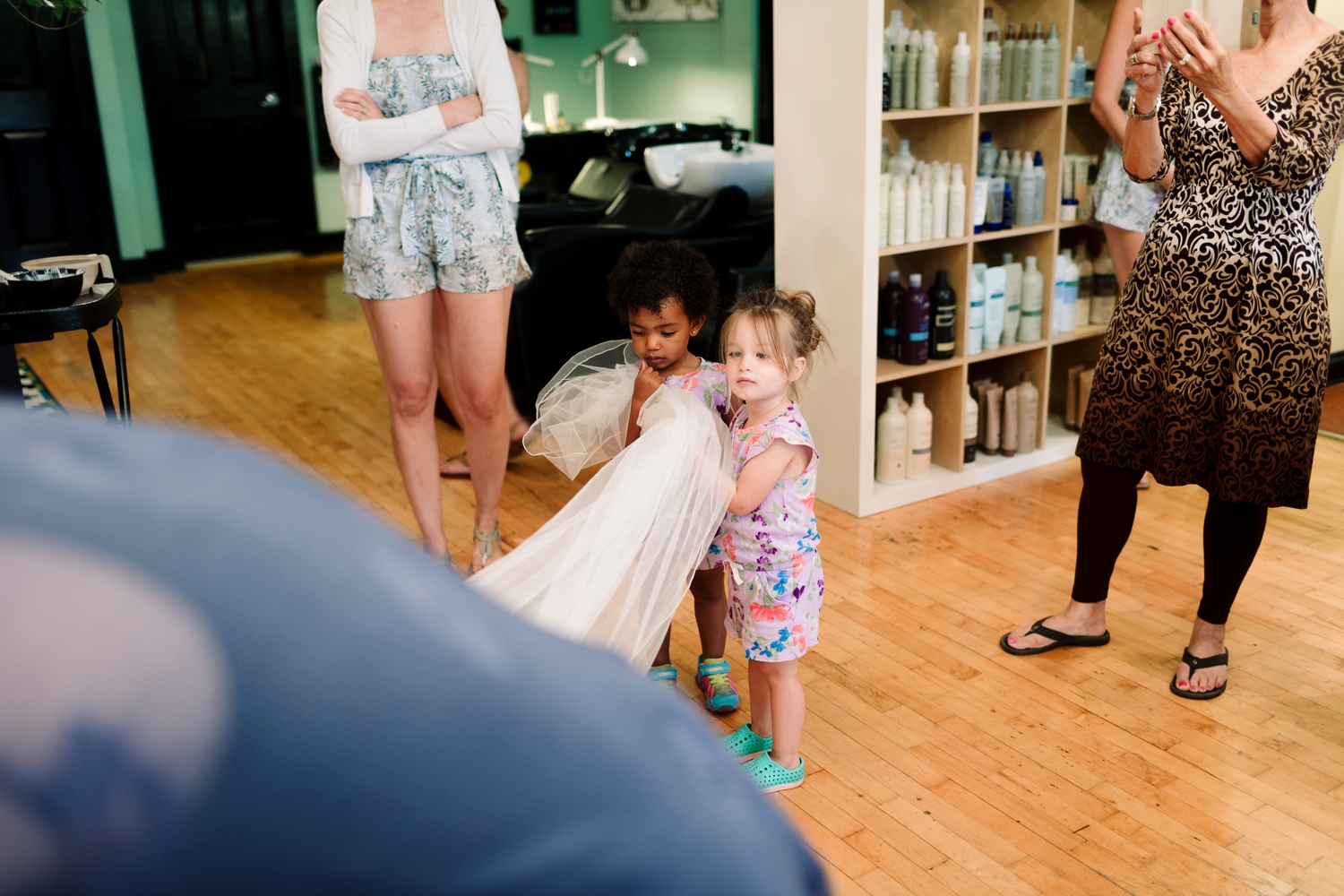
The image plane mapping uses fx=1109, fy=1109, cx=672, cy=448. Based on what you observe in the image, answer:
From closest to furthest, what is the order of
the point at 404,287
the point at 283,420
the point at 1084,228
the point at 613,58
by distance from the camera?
the point at 404,287, the point at 1084,228, the point at 283,420, the point at 613,58

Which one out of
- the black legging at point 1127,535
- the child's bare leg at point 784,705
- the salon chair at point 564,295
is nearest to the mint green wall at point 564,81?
the salon chair at point 564,295

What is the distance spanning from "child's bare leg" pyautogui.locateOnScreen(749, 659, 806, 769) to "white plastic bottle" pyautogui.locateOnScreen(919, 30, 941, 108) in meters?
1.71

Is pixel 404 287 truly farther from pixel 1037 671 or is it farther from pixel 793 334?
pixel 1037 671

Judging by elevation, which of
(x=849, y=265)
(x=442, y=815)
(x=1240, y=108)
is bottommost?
(x=849, y=265)

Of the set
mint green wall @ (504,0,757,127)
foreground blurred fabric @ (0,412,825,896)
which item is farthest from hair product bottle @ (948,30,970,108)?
mint green wall @ (504,0,757,127)

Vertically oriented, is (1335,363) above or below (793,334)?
below

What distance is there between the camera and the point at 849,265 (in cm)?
289

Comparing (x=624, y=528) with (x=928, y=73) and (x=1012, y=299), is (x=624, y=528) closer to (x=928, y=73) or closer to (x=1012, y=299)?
(x=928, y=73)

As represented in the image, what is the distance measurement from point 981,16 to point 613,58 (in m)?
5.77

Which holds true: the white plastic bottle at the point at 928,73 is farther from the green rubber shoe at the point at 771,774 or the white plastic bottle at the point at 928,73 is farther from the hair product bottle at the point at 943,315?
the green rubber shoe at the point at 771,774

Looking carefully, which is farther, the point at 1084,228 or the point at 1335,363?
the point at 1335,363

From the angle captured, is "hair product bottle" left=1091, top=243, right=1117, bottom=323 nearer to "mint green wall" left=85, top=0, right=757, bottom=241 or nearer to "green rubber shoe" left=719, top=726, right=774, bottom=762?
"green rubber shoe" left=719, top=726, right=774, bottom=762

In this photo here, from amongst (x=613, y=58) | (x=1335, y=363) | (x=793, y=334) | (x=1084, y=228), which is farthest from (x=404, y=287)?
(x=613, y=58)

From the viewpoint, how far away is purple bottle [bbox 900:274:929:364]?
9.95 feet
